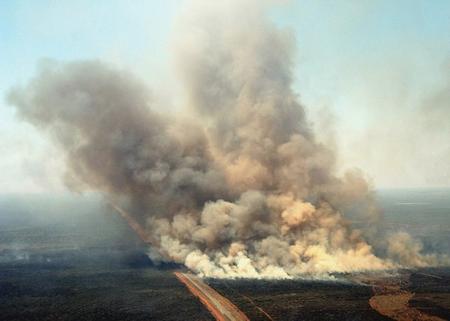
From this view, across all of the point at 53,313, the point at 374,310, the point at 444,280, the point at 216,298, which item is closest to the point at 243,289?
the point at 216,298

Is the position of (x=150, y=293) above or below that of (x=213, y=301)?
above

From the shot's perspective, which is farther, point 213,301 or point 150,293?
point 150,293

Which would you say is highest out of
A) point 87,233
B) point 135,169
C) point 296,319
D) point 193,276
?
point 135,169

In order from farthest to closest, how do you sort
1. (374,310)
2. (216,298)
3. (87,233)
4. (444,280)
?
(87,233) → (444,280) → (216,298) → (374,310)

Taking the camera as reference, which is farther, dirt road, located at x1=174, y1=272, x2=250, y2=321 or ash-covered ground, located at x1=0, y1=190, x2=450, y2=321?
ash-covered ground, located at x1=0, y1=190, x2=450, y2=321

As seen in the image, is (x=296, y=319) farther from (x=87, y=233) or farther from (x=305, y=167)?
(x=87, y=233)

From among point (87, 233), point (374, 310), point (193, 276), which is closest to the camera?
point (374, 310)

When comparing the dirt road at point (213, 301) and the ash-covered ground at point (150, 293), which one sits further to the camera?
the ash-covered ground at point (150, 293)

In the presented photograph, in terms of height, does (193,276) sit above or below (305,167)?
below
